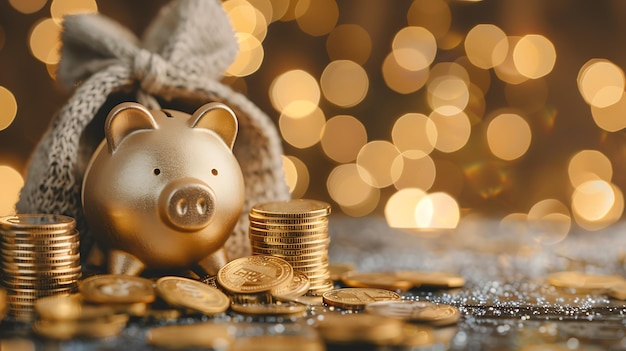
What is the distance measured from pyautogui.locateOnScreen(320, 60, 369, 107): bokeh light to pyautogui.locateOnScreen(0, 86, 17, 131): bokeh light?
79 centimetres

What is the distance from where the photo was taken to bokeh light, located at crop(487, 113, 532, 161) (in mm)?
1783

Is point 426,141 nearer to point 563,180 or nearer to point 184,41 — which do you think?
point 563,180

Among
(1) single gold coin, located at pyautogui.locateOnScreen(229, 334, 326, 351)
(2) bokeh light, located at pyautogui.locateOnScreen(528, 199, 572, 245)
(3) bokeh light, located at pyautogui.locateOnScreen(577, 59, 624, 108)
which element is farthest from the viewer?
(3) bokeh light, located at pyautogui.locateOnScreen(577, 59, 624, 108)

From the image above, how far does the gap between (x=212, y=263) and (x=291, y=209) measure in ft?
0.41

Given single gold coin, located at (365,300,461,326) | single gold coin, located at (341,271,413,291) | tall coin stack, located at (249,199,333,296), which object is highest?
tall coin stack, located at (249,199,333,296)

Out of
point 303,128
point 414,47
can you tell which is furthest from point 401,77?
point 303,128

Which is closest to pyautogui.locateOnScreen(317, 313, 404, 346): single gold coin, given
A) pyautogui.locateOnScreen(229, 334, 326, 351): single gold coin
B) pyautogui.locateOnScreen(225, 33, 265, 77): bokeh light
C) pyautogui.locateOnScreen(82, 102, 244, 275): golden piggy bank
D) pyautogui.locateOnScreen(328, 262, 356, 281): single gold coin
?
pyautogui.locateOnScreen(229, 334, 326, 351): single gold coin

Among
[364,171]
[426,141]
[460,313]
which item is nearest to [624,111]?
[426,141]

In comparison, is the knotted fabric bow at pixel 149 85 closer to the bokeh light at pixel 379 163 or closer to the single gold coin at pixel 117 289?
the single gold coin at pixel 117 289

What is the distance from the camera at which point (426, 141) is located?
72.4 inches

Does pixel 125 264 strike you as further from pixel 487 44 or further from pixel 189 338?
pixel 487 44

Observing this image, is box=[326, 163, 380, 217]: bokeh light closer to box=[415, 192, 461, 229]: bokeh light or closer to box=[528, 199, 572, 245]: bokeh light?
box=[415, 192, 461, 229]: bokeh light

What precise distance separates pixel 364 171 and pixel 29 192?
113 cm

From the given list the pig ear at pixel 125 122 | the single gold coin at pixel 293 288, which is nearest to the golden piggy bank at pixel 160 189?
the pig ear at pixel 125 122
